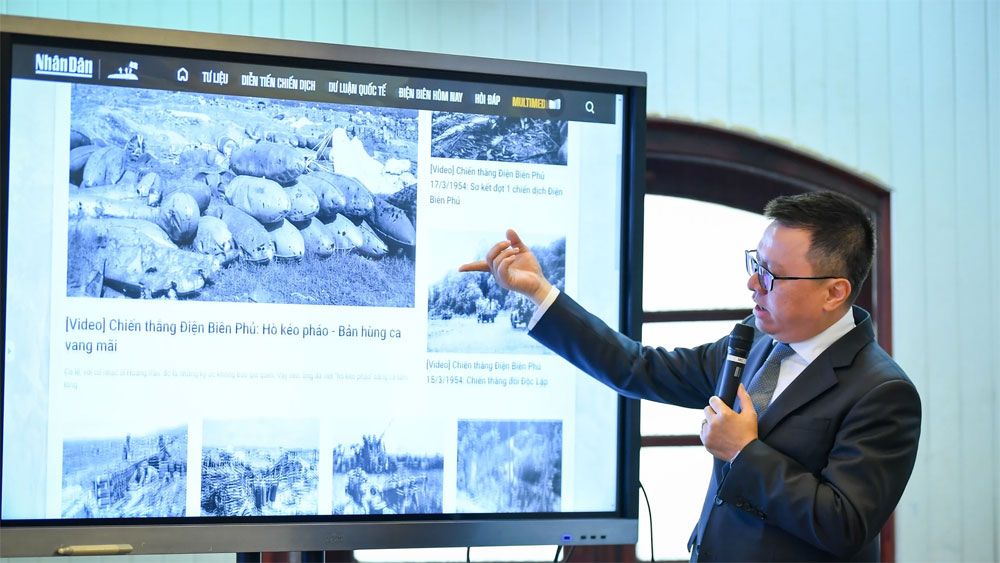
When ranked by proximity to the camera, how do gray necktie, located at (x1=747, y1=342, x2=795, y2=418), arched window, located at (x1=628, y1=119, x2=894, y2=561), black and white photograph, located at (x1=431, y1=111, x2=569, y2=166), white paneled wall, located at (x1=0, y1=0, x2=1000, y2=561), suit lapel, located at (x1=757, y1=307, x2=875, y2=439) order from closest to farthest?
suit lapel, located at (x1=757, y1=307, x2=875, y2=439), gray necktie, located at (x1=747, y1=342, x2=795, y2=418), black and white photograph, located at (x1=431, y1=111, x2=569, y2=166), white paneled wall, located at (x1=0, y1=0, x2=1000, y2=561), arched window, located at (x1=628, y1=119, x2=894, y2=561)

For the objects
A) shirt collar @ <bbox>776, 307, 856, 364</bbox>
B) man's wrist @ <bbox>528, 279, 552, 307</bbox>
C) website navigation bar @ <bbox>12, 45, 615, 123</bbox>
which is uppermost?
website navigation bar @ <bbox>12, 45, 615, 123</bbox>

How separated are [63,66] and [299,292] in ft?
2.47

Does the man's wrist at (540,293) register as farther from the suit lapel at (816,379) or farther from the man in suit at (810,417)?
the suit lapel at (816,379)

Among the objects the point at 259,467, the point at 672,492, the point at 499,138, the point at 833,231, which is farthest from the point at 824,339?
the point at 672,492

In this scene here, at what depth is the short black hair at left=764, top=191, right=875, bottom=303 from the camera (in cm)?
201

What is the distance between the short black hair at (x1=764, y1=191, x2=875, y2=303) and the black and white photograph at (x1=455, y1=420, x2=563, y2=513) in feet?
2.60

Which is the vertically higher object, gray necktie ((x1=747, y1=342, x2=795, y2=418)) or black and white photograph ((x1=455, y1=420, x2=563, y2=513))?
gray necktie ((x1=747, y1=342, x2=795, y2=418))

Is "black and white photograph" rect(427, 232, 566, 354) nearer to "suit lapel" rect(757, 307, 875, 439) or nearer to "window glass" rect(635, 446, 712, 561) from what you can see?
"suit lapel" rect(757, 307, 875, 439)

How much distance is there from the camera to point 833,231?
2027 mm

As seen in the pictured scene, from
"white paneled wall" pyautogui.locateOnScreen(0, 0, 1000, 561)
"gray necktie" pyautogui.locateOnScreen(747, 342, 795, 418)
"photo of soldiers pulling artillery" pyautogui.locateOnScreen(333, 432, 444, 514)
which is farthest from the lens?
"white paneled wall" pyautogui.locateOnScreen(0, 0, 1000, 561)

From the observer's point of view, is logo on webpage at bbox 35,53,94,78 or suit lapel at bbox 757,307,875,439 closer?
suit lapel at bbox 757,307,875,439

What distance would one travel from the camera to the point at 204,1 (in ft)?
10.7

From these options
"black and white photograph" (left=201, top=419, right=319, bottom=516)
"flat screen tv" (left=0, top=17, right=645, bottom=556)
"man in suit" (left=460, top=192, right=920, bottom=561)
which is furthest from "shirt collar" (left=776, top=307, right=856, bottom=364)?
"black and white photograph" (left=201, top=419, right=319, bottom=516)

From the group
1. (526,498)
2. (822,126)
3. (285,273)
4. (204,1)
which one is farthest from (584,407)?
(204,1)
